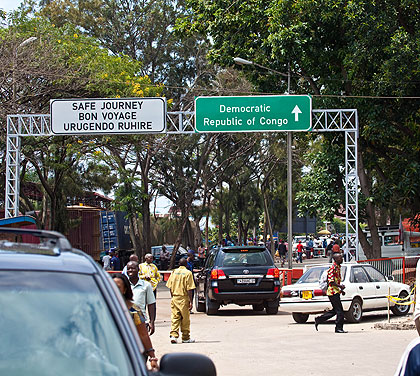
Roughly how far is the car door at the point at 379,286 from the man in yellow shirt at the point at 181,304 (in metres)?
5.57

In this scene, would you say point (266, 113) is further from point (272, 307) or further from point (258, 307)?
point (272, 307)

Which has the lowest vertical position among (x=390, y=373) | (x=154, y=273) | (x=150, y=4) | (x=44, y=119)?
(x=390, y=373)

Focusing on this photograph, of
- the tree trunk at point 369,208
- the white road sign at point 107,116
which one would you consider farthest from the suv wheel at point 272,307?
the tree trunk at point 369,208

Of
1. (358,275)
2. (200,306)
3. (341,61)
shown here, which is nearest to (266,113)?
(341,61)

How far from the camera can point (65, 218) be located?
1371 inches

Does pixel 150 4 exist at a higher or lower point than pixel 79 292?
higher

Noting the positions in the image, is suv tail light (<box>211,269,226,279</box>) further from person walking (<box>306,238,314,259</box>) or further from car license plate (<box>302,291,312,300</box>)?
person walking (<box>306,238,314,259</box>)

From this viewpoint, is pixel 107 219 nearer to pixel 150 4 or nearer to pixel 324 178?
pixel 150 4

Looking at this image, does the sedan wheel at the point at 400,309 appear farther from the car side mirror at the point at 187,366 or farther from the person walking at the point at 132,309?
the car side mirror at the point at 187,366

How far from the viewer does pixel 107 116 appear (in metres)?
24.9

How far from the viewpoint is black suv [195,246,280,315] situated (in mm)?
18531

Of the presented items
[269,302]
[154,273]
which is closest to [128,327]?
[154,273]

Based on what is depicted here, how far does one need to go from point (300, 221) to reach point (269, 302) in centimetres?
3465

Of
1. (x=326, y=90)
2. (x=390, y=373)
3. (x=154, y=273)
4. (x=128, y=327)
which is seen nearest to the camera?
(x=128, y=327)
